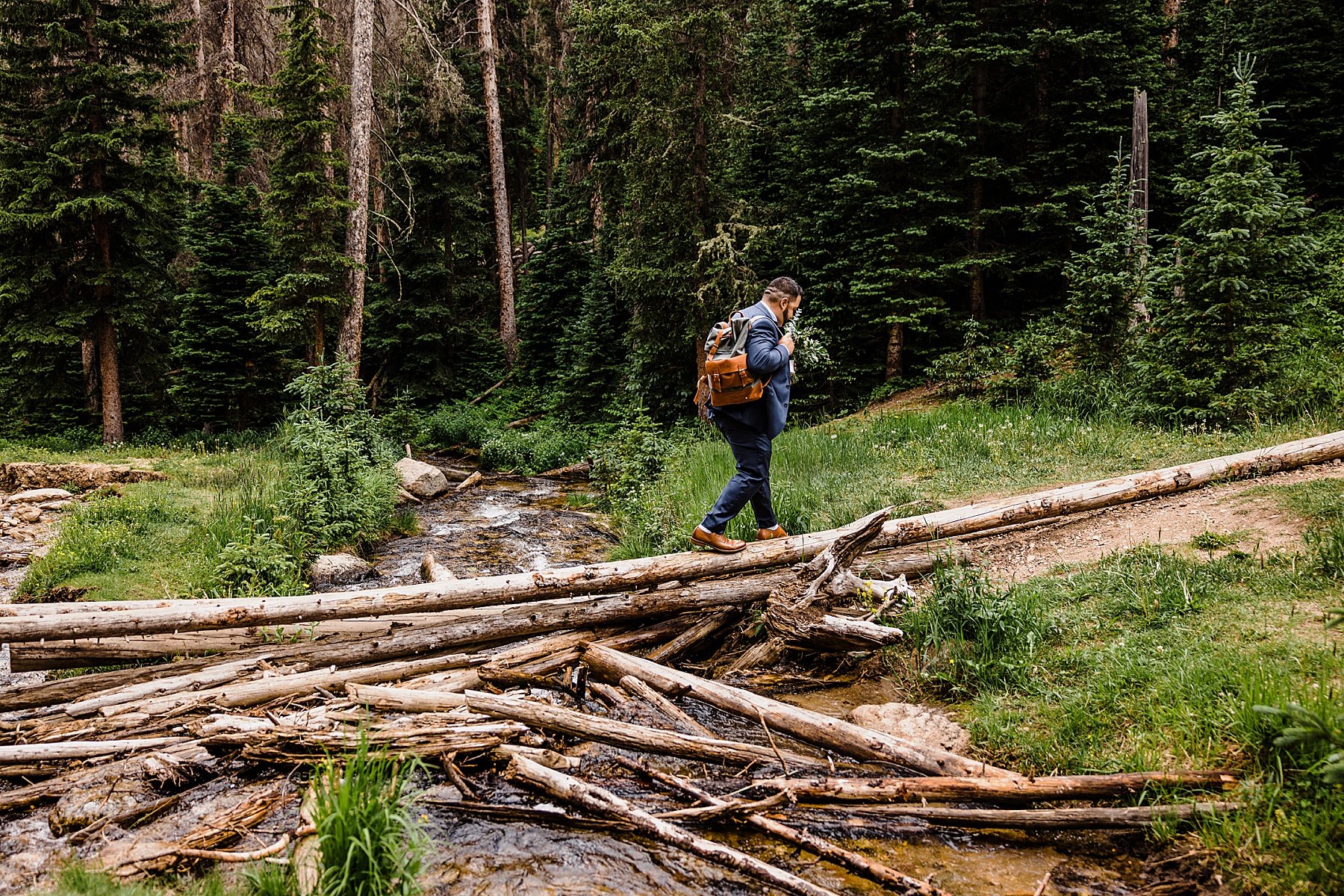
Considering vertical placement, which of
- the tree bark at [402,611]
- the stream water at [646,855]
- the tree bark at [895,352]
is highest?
the tree bark at [895,352]

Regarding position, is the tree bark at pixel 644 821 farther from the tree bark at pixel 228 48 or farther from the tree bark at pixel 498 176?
the tree bark at pixel 228 48

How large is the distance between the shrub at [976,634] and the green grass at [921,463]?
2321 mm

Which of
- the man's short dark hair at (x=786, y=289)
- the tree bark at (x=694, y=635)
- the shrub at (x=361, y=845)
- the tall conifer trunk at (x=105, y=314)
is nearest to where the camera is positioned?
the shrub at (x=361, y=845)

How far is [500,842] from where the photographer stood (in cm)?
351

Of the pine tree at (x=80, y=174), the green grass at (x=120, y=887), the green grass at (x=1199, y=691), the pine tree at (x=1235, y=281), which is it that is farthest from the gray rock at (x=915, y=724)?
the pine tree at (x=80, y=174)

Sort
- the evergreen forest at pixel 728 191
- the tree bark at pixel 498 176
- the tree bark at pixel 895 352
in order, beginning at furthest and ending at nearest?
the tree bark at pixel 498 176
the tree bark at pixel 895 352
the evergreen forest at pixel 728 191

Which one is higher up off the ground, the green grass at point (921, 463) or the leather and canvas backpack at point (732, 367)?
the leather and canvas backpack at point (732, 367)

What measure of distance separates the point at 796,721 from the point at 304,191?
1710 centimetres

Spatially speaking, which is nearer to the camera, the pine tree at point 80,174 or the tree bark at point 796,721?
the tree bark at point 796,721

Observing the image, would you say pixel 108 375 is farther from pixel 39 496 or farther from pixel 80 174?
pixel 39 496

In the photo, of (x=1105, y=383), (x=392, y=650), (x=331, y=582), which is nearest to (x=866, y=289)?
(x=1105, y=383)

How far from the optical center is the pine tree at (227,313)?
66.0ft

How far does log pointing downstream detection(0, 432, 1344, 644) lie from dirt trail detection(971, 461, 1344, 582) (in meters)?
0.15

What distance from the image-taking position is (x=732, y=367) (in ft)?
20.6
